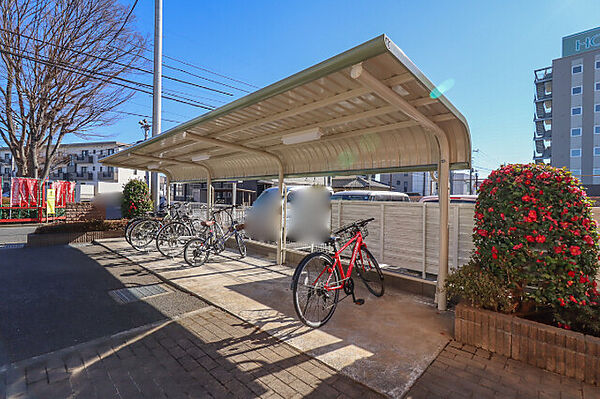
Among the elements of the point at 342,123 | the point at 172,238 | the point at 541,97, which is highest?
the point at 541,97

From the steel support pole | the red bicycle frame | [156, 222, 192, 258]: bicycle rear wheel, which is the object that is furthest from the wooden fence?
[156, 222, 192, 258]: bicycle rear wheel

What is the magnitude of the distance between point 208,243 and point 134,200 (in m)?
5.02

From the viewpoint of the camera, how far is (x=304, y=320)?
9.94 ft

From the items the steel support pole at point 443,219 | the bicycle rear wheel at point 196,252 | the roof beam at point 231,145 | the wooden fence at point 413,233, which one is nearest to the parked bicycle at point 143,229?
the bicycle rear wheel at point 196,252

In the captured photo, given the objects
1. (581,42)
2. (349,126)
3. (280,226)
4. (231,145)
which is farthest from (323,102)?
(581,42)

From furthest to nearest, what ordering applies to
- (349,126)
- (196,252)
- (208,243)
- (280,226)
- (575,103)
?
(575,103)
(280,226)
(208,243)
(196,252)
(349,126)

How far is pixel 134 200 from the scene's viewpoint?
364 inches

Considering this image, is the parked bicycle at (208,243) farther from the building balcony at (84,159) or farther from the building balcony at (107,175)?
the building balcony at (84,159)

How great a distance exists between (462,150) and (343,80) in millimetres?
2013

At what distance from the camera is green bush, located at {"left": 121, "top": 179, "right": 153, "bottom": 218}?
9.21 meters

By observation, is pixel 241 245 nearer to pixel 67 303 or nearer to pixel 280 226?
pixel 280 226

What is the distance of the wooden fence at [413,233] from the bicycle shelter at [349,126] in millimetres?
326

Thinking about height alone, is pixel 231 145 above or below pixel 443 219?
above

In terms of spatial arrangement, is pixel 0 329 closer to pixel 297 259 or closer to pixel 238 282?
pixel 238 282
